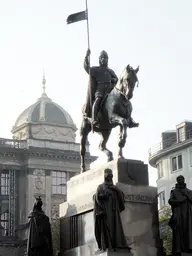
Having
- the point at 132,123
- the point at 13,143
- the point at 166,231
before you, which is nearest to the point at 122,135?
the point at 132,123

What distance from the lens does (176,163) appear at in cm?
8775

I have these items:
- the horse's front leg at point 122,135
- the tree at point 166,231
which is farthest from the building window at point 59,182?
the horse's front leg at point 122,135

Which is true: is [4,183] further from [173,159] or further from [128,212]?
[128,212]

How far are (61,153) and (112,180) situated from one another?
247 ft

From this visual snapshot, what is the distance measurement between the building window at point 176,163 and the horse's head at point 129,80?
205 ft

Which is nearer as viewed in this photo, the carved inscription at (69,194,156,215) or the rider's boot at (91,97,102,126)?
the carved inscription at (69,194,156,215)

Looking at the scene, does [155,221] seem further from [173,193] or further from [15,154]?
[15,154]

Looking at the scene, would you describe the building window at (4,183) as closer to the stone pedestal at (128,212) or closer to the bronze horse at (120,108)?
the bronze horse at (120,108)

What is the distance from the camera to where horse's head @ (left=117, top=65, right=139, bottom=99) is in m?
24.9

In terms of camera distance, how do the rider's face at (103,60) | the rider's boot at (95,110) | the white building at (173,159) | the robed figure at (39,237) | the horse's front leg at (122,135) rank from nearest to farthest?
the horse's front leg at (122,135) → the robed figure at (39,237) → the rider's boot at (95,110) → the rider's face at (103,60) → the white building at (173,159)

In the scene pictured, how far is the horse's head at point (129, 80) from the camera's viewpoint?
81.6 feet

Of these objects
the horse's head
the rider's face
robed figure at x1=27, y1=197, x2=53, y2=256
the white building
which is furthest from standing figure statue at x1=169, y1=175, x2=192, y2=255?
the white building

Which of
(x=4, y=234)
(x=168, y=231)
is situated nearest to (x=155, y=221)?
(x=168, y=231)

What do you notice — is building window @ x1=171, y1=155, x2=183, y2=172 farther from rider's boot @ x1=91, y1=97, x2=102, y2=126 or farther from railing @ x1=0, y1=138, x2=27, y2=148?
rider's boot @ x1=91, y1=97, x2=102, y2=126
